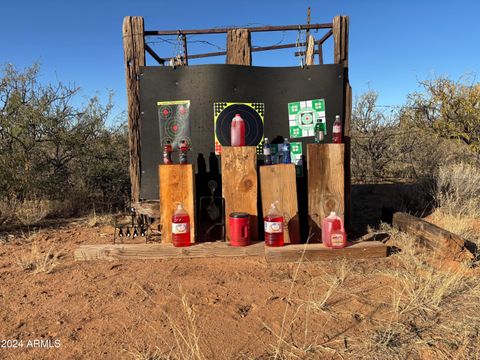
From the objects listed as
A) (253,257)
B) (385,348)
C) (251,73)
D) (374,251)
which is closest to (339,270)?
(374,251)

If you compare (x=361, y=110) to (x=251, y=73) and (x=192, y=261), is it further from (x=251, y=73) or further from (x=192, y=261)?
(x=192, y=261)

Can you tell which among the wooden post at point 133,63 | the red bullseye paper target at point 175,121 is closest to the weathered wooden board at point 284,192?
the red bullseye paper target at point 175,121

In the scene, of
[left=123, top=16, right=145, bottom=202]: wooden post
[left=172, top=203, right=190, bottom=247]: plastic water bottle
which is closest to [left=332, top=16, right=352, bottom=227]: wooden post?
[left=172, top=203, right=190, bottom=247]: plastic water bottle

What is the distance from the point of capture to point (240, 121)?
4.33m

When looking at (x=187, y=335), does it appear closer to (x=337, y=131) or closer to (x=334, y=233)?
(x=334, y=233)

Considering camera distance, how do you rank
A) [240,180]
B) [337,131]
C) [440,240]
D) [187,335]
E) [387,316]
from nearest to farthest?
[187,335] → [387,316] → [440,240] → [240,180] → [337,131]

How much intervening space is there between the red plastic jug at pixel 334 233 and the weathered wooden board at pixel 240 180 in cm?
88

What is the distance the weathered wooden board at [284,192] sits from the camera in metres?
4.25

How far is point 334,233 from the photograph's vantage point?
3.92 meters

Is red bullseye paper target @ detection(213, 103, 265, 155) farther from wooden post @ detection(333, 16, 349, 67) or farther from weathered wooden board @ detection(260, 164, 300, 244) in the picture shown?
wooden post @ detection(333, 16, 349, 67)

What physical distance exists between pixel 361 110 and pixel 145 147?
301 inches

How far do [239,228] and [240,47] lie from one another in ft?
8.50

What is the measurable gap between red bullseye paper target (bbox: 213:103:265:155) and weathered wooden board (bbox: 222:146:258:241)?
570mm

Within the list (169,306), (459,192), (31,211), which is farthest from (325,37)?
(31,211)
